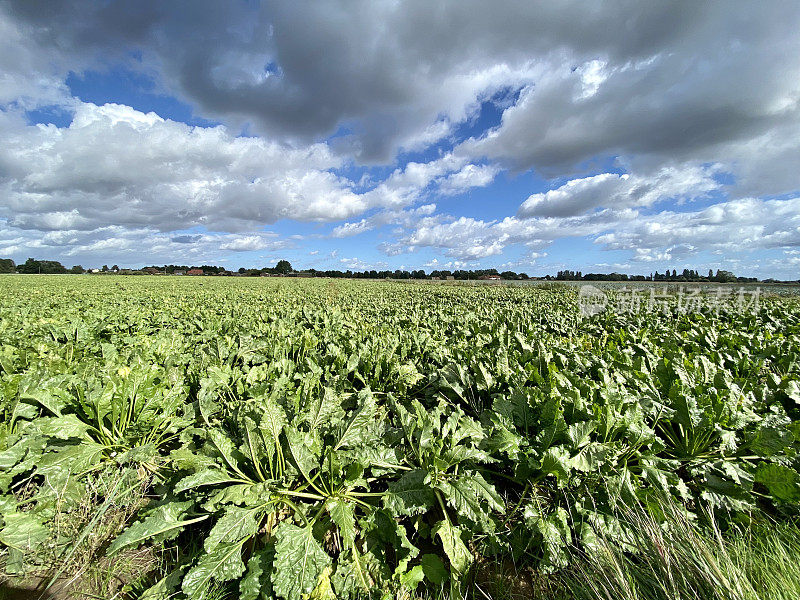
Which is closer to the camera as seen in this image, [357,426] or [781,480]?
[781,480]

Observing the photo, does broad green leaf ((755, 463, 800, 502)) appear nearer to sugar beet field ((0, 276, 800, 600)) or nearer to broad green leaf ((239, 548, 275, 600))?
sugar beet field ((0, 276, 800, 600))

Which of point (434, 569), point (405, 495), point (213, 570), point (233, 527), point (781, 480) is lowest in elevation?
point (434, 569)

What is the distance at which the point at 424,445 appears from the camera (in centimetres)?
237

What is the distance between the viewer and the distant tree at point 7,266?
100238 millimetres

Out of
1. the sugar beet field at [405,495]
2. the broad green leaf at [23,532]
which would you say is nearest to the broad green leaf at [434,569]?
the sugar beet field at [405,495]

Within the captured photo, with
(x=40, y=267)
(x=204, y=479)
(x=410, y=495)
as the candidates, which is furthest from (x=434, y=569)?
(x=40, y=267)

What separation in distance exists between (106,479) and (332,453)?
196cm

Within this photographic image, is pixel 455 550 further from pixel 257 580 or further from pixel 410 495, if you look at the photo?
pixel 257 580

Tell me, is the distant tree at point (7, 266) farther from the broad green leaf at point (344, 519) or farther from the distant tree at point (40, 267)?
the broad green leaf at point (344, 519)

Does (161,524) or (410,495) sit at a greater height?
(410,495)

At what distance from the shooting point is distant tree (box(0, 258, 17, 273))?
329 feet

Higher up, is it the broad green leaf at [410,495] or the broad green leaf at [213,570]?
the broad green leaf at [410,495]

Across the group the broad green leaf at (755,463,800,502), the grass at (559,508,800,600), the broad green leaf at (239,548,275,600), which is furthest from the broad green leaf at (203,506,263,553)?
the broad green leaf at (755,463,800,502)

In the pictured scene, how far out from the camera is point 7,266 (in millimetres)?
102875
